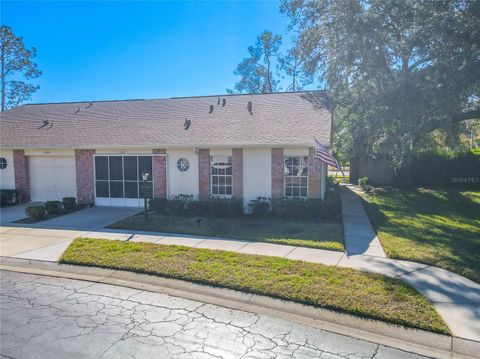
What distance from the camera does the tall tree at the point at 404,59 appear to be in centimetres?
938

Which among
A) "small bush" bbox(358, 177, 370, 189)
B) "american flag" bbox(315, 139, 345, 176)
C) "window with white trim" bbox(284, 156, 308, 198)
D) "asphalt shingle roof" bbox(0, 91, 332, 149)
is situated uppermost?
"asphalt shingle roof" bbox(0, 91, 332, 149)

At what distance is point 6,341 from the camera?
14.1 ft

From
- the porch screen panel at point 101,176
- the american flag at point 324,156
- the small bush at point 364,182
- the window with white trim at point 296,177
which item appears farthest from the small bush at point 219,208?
the small bush at point 364,182

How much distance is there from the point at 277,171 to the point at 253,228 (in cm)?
301

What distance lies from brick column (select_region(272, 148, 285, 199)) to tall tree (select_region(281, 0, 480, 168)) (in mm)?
3602

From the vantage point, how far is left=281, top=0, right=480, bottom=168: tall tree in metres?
9.38

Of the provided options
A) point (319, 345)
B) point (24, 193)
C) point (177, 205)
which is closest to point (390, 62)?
point (177, 205)

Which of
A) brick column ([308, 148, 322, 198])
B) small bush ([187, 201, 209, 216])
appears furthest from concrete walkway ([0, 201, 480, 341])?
small bush ([187, 201, 209, 216])

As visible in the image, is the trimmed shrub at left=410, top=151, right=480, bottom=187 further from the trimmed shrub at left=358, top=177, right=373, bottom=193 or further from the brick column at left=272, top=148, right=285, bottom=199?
the brick column at left=272, top=148, right=285, bottom=199

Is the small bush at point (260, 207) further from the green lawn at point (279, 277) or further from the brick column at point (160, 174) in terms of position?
the green lawn at point (279, 277)

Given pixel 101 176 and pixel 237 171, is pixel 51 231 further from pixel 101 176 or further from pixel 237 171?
pixel 237 171

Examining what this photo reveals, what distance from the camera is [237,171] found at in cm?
1293

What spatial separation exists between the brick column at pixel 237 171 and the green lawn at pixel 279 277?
5104 mm

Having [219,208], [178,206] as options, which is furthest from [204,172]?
[219,208]
